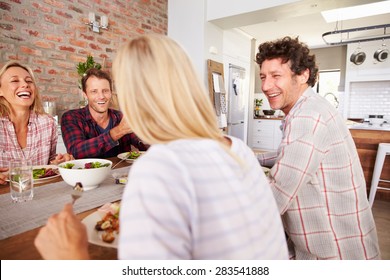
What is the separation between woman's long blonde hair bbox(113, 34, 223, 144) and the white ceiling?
357 cm

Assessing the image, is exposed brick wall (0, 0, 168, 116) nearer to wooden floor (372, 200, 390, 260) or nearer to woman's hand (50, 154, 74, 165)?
woman's hand (50, 154, 74, 165)

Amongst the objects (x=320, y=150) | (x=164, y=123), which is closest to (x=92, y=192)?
(x=164, y=123)

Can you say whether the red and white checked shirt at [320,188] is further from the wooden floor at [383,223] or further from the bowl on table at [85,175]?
the wooden floor at [383,223]

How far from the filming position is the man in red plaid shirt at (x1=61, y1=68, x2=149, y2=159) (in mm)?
1715

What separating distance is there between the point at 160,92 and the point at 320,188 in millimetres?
731

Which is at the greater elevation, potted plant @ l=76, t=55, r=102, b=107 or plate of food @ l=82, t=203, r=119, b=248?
potted plant @ l=76, t=55, r=102, b=107

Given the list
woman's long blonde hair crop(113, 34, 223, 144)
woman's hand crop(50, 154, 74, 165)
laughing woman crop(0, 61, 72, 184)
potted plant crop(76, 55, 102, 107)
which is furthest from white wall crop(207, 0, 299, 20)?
woman's long blonde hair crop(113, 34, 223, 144)

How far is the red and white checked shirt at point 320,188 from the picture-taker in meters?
0.94

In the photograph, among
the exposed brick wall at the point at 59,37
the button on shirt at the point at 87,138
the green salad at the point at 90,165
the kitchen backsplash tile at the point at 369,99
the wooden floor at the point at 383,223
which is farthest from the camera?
the kitchen backsplash tile at the point at 369,99

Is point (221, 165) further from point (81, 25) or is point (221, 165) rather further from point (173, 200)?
point (81, 25)

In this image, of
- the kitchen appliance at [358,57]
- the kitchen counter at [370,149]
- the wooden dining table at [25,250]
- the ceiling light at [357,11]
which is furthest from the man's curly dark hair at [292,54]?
the kitchen appliance at [358,57]

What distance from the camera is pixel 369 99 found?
6395 mm

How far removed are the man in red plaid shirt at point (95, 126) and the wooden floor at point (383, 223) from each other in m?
1.97

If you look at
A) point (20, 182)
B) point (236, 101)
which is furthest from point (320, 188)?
point (236, 101)
